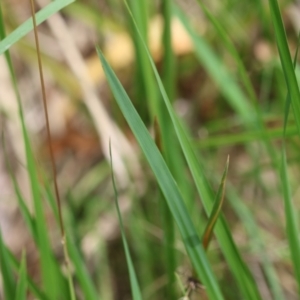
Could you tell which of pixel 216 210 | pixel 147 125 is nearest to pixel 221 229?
pixel 216 210

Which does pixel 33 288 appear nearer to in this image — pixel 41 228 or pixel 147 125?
pixel 41 228

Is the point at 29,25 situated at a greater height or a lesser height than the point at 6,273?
greater

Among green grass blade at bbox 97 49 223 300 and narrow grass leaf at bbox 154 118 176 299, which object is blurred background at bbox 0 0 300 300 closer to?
narrow grass leaf at bbox 154 118 176 299


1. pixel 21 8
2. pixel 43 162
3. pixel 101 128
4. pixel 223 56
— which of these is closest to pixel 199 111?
pixel 223 56

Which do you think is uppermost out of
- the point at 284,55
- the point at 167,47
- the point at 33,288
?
the point at 167,47

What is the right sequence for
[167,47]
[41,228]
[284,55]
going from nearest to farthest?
[284,55] → [41,228] → [167,47]

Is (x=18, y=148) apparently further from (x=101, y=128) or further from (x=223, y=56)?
(x=223, y=56)
